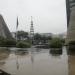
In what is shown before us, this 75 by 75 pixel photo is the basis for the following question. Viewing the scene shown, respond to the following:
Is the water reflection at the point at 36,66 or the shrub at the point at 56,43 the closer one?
the water reflection at the point at 36,66

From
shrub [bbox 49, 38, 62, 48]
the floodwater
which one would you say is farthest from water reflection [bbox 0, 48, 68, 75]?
shrub [bbox 49, 38, 62, 48]

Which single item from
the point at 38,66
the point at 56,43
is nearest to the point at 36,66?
the point at 38,66

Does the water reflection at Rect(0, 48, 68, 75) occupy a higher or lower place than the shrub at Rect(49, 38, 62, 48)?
lower

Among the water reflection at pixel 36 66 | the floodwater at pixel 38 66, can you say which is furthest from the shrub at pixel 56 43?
the water reflection at pixel 36 66

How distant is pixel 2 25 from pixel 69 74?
74094 mm

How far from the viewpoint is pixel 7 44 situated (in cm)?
4378

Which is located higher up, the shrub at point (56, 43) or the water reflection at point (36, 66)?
the shrub at point (56, 43)

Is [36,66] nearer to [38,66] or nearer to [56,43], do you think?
[38,66]

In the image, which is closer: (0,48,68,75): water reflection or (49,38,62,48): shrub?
(0,48,68,75): water reflection

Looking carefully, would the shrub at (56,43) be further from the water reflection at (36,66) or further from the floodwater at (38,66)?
the water reflection at (36,66)

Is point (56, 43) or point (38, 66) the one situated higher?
point (56, 43)

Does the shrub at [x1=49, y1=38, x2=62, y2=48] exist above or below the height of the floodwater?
above

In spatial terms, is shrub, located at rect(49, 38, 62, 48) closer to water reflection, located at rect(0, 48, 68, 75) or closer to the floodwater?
the floodwater

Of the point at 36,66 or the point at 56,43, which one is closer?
the point at 36,66
